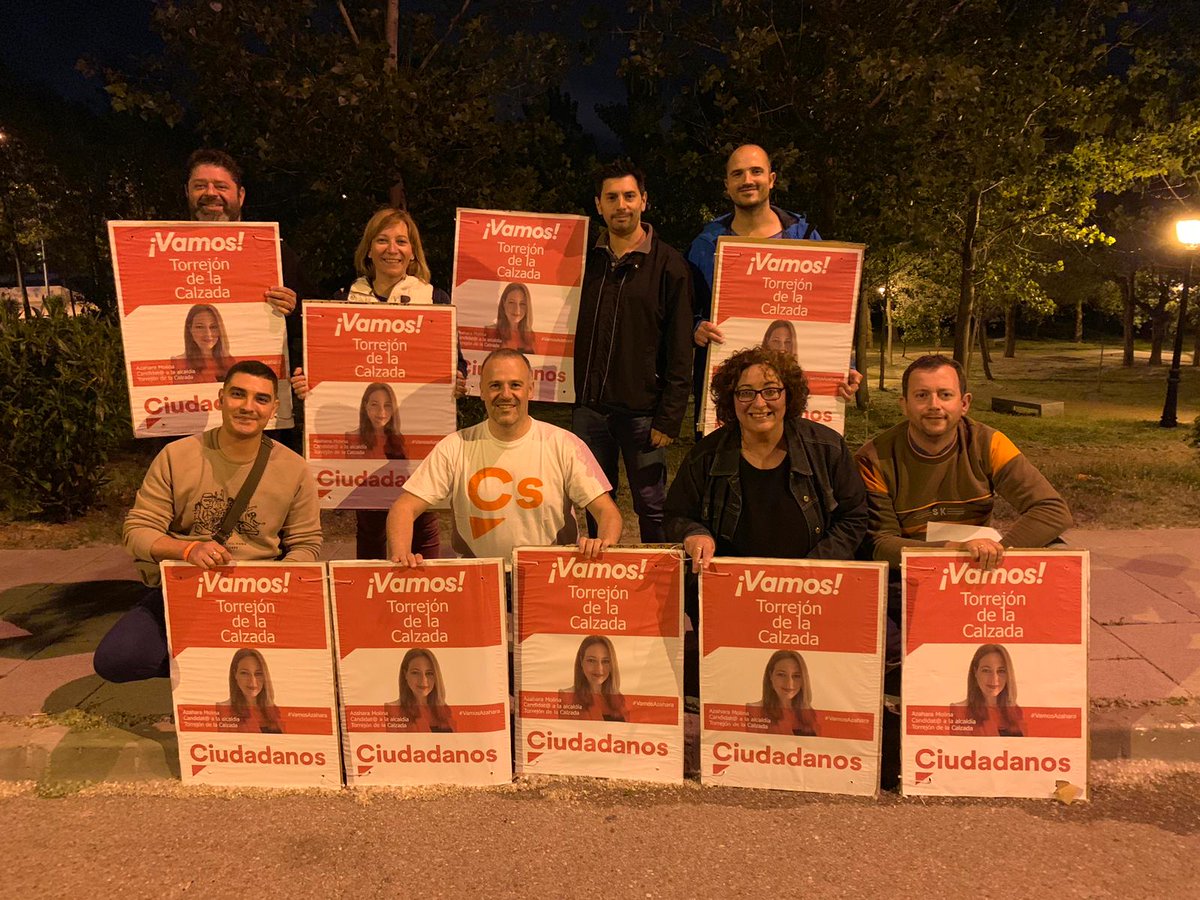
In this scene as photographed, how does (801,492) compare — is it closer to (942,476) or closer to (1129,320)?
(942,476)

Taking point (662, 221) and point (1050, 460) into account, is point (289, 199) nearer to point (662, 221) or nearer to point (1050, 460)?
point (662, 221)

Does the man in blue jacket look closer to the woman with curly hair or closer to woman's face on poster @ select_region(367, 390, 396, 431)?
the woman with curly hair

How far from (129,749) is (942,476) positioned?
3.64 metres

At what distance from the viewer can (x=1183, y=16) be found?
16.8 m

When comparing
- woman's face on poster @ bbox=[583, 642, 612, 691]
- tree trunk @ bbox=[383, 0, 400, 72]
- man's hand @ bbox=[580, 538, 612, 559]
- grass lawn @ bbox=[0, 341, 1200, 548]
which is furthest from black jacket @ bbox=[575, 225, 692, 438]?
tree trunk @ bbox=[383, 0, 400, 72]

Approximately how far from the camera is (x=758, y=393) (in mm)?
3559

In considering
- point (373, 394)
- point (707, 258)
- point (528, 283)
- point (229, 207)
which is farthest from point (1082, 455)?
point (229, 207)

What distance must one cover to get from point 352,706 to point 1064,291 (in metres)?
37.7

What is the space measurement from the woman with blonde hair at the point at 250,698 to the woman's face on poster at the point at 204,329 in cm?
156

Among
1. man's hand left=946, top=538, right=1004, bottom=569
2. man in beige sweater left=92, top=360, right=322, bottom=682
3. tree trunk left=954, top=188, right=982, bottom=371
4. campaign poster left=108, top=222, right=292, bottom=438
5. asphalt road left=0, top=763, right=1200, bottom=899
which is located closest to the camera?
asphalt road left=0, top=763, right=1200, bottom=899

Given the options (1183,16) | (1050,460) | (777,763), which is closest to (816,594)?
(777,763)

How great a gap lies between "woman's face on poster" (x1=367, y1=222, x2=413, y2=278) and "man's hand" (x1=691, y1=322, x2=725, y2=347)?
58.7 inches

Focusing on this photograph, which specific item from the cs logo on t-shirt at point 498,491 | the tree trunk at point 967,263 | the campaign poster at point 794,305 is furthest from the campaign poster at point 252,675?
the tree trunk at point 967,263

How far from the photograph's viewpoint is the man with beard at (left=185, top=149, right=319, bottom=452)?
420 cm
